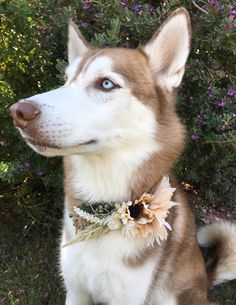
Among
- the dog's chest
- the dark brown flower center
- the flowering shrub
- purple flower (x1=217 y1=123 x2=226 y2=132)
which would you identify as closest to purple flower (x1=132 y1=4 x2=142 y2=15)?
the flowering shrub

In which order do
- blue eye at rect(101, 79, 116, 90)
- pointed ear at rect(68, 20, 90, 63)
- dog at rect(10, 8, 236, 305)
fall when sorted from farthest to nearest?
1. pointed ear at rect(68, 20, 90, 63)
2. blue eye at rect(101, 79, 116, 90)
3. dog at rect(10, 8, 236, 305)

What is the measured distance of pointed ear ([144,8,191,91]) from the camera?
234cm

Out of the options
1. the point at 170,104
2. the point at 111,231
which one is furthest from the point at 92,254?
the point at 170,104

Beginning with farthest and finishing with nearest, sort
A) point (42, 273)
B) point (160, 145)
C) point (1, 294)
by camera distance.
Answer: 1. point (42, 273)
2. point (1, 294)
3. point (160, 145)

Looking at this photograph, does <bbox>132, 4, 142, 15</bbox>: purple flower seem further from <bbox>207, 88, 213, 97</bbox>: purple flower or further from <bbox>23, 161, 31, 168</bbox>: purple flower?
<bbox>23, 161, 31, 168</bbox>: purple flower

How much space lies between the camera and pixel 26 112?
193cm

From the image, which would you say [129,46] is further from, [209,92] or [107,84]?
[107,84]

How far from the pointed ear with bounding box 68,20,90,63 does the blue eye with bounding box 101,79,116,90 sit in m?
0.51

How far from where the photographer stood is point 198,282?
2.82 meters

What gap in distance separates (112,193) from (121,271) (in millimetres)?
409

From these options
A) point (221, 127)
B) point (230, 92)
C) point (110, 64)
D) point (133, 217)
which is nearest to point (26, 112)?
point (110, 64)

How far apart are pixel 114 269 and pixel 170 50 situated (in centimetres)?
118

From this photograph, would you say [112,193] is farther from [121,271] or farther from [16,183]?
[16,183]

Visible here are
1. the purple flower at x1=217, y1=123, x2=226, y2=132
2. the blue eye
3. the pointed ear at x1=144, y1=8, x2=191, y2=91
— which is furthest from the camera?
the purple flower at x1=217, y1=123, x2=226, y2=132
